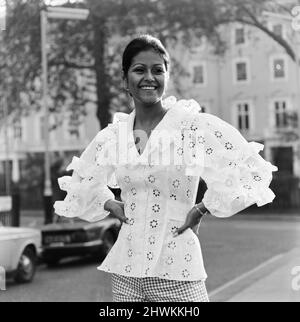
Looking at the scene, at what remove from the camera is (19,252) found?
854 cm

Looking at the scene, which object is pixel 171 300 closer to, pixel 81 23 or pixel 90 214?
pixel 90 214

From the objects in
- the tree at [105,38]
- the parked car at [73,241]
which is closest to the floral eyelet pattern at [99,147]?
the parked car at [73,241]

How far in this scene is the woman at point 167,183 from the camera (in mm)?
2254

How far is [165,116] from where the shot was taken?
2.37 m

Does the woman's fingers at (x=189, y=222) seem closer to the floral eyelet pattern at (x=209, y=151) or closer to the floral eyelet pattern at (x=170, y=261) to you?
the floral eyelet pattern at (x=170, y=261)

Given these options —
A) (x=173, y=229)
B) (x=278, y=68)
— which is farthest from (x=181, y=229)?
(x=278, y=68)

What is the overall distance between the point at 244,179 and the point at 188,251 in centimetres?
30

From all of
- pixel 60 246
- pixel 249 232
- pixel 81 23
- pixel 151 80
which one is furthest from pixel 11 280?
pixel 249 232

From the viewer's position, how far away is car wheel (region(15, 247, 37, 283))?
8641mm

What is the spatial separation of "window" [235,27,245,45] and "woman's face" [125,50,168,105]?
1221 cm

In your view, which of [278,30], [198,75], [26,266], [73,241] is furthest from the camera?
[198,75]

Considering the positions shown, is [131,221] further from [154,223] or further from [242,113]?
[242,113]

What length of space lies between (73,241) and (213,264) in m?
2.14

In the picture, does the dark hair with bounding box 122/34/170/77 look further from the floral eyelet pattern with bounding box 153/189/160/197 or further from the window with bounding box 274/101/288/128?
the window with bounding box 274/101/288/128
